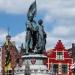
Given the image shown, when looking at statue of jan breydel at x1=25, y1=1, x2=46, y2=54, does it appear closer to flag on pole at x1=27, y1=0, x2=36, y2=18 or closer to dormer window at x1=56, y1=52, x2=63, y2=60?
flag on pole at x1=27, y1=0, x2=36, y2=18

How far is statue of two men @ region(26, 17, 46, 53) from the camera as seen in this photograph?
127 feet

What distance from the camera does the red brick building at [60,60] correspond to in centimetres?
7319

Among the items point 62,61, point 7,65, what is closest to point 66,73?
point 62,61

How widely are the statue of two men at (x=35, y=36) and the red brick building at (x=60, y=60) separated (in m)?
34.3

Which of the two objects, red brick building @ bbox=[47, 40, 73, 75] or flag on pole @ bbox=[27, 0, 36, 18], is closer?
flag on pole @ bbox=[27, 0, 36, 18]

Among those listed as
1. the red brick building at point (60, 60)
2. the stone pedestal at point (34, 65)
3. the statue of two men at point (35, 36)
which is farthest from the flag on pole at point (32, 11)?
the red brick building at point (60, 60)

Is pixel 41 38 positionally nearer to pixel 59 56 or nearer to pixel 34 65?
pixel 34 65

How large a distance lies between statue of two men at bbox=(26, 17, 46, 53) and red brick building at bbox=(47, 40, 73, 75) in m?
34.3

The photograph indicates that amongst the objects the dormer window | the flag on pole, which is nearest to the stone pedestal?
the flag on pole

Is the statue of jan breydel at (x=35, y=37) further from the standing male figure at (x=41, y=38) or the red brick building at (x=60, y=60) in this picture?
the red brick building at (x=60, y=60)

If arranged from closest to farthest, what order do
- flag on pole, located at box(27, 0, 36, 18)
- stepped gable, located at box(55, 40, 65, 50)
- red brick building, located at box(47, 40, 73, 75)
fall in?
flag on pole, located at box(27, 0, 36, 18) < stepped gable, located at box(55, 40, 65, 50) < red brick building, located at box(47, 40, 73, 75)

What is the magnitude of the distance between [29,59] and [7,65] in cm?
4075

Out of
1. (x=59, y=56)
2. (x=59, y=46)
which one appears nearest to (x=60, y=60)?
(x=59, y=56)

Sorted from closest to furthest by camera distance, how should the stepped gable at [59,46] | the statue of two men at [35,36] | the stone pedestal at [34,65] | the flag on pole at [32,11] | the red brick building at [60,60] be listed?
the stone pedestal at [34,65] → the statue of two men at [35,36] → the flag on pole at [32,11] → the stepped gable at [59,46] → the red brick building at [60,60]
